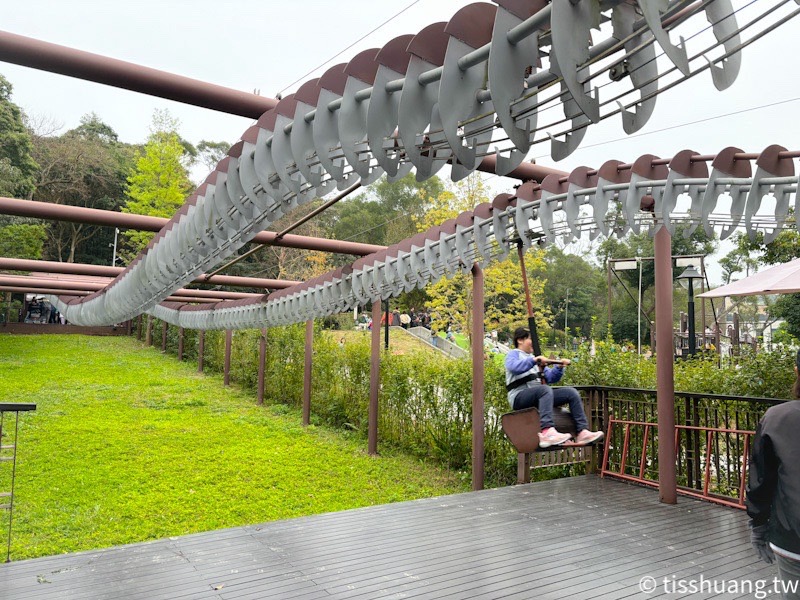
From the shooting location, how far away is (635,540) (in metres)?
4.11

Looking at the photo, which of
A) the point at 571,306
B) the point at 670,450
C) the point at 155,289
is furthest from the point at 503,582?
the point at 571,306

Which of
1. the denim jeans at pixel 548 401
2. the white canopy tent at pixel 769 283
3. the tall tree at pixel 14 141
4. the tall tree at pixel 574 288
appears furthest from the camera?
the tall tree at pixel 574 288

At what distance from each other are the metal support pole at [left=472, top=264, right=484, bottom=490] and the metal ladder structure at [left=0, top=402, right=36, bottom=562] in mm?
4461

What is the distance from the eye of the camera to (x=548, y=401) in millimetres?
4895

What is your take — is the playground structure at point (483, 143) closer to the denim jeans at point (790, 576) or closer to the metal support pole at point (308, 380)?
the denim jeans at point (790, 576)

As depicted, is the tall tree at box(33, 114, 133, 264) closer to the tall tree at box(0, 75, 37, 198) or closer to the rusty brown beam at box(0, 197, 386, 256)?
the tall tree at box(0, 75, 37, 198)

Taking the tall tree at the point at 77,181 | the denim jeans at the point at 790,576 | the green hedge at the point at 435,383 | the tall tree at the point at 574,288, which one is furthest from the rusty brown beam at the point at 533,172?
the tall tree at the point at 574,288

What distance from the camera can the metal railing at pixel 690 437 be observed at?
5012 mm

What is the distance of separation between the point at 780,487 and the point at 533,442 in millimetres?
2489

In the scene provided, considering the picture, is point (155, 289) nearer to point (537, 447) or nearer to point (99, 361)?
point (537, 447)

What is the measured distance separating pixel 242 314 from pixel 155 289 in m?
4.25

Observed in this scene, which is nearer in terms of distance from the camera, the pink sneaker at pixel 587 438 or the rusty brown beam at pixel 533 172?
the rusty brown beam at pixel 533 172

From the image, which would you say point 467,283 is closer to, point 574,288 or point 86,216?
point 86,216

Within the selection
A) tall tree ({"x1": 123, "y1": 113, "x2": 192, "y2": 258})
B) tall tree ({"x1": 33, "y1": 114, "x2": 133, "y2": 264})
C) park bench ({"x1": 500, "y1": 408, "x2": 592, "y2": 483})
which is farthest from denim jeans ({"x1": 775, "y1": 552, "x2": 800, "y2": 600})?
tall tree ({"x1": 33, "y1": 114, "x2": 133, "y2": 264})
